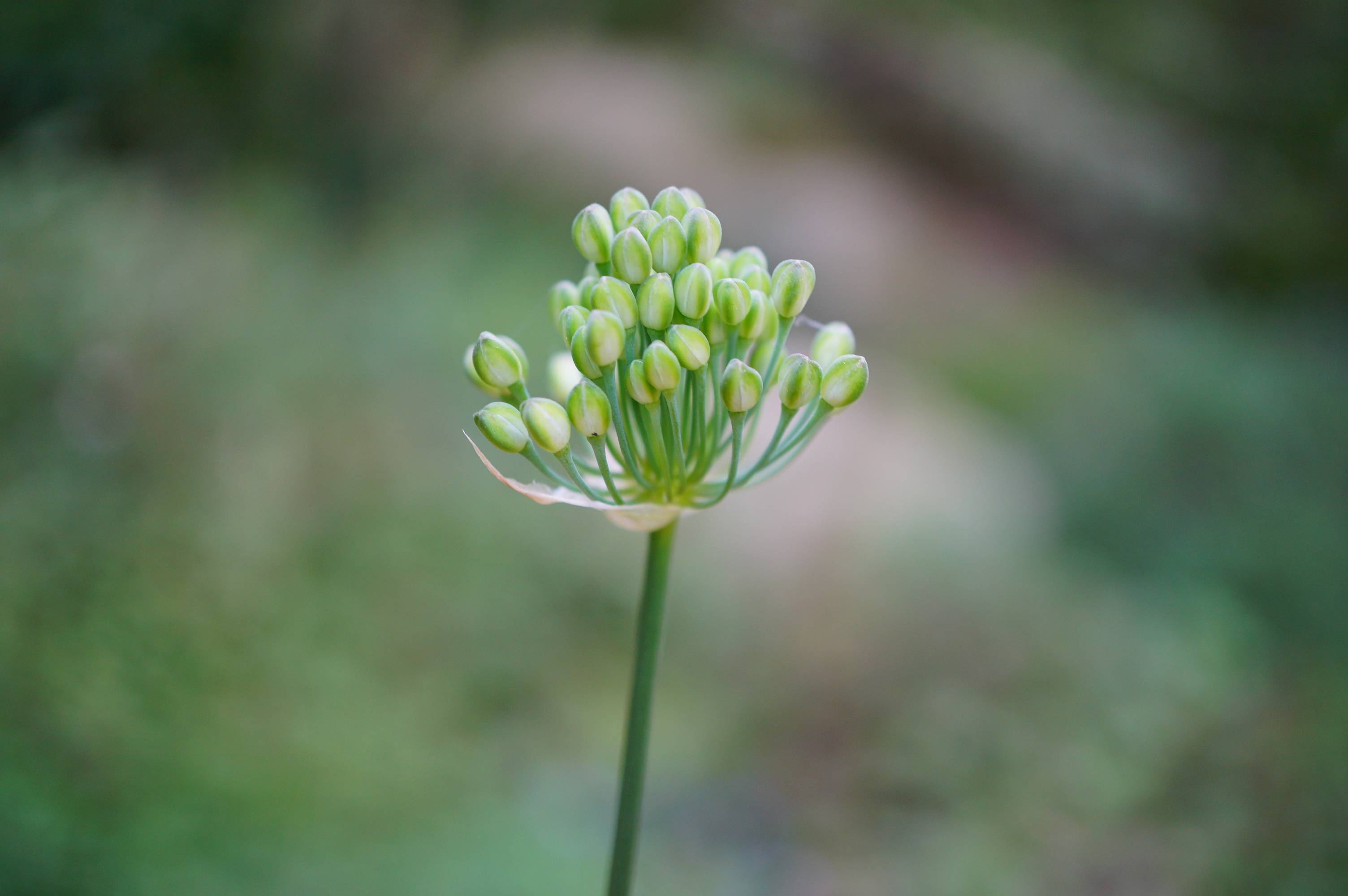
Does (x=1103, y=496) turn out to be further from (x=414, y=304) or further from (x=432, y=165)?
(x=432, y=165)

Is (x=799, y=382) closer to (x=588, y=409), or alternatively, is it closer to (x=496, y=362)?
(x=588, y=409)

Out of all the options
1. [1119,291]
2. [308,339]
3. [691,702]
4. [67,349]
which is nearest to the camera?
[67,349]

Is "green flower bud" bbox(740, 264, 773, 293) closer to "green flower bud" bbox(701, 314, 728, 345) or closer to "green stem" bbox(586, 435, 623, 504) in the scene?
"green flower bud" bbox(701, 314, 728, 345)

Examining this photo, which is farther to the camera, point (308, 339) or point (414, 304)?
point (414, 304)

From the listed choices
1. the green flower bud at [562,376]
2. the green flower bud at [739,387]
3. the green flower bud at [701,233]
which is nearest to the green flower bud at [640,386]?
the green flower bud at [739,387]

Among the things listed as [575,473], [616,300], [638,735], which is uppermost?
[616,300]

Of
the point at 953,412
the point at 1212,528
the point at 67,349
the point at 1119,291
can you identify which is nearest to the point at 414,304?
the point at 67,349

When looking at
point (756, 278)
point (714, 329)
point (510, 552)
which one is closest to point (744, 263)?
point (756, 278)
